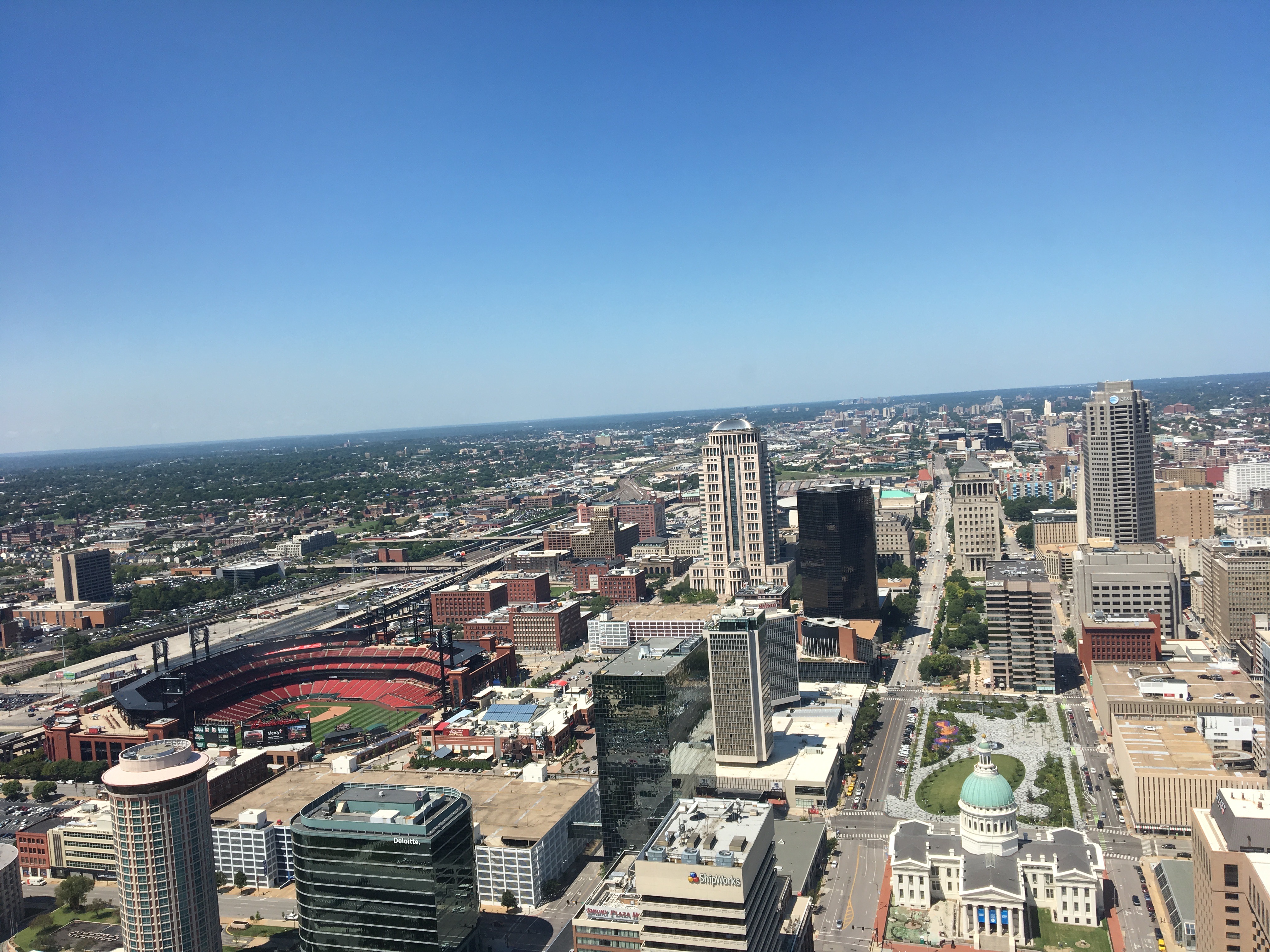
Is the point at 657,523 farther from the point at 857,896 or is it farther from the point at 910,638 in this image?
the point at 857,896

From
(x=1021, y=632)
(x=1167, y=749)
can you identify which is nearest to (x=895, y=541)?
(x=1021, y=632)

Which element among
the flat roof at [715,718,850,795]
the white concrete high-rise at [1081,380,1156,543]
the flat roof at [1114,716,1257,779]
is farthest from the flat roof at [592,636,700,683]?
the white concrete high-rise at [1081,380,1156,543]

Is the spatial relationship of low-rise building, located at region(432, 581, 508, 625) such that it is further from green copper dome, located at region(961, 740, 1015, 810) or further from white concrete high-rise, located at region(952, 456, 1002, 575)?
green copper dome, located at region(961, 740, 1015, 810)

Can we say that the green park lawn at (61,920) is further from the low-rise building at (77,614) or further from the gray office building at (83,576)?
the gray office building at (83,576)

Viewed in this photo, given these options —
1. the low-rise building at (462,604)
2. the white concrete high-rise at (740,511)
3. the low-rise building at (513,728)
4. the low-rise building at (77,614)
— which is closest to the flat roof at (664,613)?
the white concrete high-rise at (740,511)

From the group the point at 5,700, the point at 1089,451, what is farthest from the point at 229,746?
the point at 1089,451
